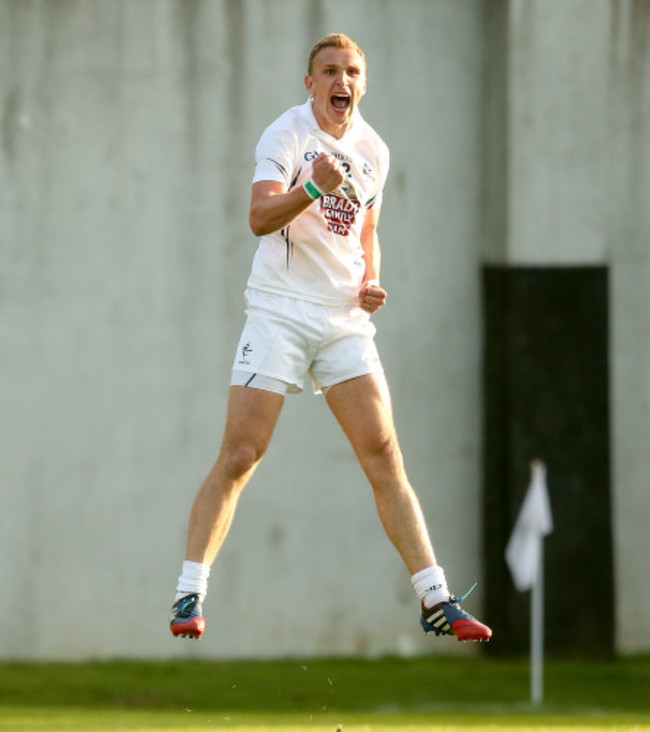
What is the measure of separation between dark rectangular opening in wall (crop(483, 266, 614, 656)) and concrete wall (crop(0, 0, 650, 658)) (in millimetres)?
267

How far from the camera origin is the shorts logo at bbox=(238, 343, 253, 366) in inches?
239

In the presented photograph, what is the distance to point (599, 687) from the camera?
1216cm

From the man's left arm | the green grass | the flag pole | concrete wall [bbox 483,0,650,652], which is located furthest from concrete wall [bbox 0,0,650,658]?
the man's left arm

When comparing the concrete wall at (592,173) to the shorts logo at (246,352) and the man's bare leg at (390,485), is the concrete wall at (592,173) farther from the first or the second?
the shorts logo at (246,352)

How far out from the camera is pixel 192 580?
236 inches

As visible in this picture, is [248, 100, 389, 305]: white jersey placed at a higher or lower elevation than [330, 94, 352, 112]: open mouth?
lower

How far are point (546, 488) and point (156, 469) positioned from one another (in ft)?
9.24

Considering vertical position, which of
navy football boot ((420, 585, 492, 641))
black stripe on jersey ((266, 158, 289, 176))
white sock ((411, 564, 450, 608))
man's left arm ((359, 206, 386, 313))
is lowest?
navy football boot ((420, 585, 492, 641))

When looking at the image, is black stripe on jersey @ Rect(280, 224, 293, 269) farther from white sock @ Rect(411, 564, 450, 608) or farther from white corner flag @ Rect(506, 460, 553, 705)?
white corner flag @ Rect(506, 460, 553, 705)

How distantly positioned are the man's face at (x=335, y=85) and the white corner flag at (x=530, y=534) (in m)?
5.78

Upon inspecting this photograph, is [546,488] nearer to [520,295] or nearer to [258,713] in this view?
[520,295]

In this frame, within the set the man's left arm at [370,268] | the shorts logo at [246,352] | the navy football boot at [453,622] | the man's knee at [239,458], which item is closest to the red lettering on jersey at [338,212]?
the man's left arm at [370,268]

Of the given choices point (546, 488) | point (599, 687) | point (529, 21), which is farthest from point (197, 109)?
point (599, 687)

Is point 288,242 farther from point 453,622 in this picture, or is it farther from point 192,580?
point 453,622
